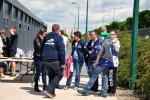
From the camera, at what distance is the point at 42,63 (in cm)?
1428

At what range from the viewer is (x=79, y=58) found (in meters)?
15.1

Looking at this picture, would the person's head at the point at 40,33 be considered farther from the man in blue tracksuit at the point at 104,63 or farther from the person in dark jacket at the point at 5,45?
the person in dark jacket at the point at 5,45

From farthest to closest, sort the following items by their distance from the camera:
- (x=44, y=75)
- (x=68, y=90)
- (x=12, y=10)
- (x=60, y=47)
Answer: (x=12, y=10), (x=68, y=90), (x=44, y=75), (x=60, y=47)

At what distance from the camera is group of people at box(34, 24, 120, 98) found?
1320 cm

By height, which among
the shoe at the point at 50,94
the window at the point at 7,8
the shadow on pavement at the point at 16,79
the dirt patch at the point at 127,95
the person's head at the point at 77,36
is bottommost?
the dirt patch at the point at 127,95

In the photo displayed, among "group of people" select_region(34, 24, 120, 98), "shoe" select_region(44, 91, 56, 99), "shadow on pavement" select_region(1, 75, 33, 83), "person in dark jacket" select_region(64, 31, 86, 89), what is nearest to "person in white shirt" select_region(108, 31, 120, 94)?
"group of people" select_region(34, 24, 120, 98)

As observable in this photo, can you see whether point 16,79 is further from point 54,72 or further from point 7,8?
point 7,8

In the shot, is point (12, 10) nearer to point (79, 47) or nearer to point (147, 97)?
point (79, 47)

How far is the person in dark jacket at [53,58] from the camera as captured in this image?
43.2 ft

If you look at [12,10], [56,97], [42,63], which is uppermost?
[12,10]

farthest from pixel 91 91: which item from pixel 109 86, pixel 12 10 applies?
pixel 12 10

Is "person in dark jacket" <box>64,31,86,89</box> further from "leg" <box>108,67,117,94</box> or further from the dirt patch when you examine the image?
the dirt patch

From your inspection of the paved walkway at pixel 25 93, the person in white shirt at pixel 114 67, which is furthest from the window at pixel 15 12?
the person in white shirt at pixel 114 67

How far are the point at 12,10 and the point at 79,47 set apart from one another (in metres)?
12.7
